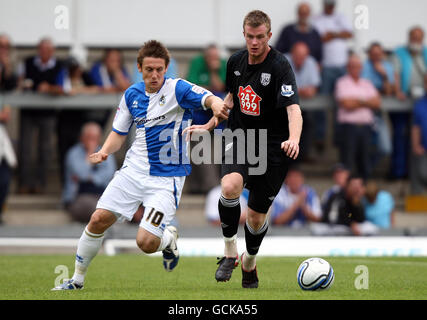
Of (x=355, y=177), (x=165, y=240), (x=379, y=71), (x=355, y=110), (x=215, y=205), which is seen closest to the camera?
(x=165, y=240)

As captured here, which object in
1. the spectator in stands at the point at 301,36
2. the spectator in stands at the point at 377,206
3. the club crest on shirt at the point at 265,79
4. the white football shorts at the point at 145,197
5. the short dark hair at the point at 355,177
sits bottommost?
the spectator in stands at the point at 377,206

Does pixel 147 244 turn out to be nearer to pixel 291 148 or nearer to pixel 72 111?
pixel 291 148

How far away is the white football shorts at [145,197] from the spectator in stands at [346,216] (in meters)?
5.94

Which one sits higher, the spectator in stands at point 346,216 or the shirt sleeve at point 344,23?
the shirt sleeve at point 344,23

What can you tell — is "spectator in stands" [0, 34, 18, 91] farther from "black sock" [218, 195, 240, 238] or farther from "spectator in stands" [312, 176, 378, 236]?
"black sock" [218, 195, 240, 238]

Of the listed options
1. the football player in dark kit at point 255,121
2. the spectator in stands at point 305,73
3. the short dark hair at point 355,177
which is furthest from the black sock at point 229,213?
the spectator in stands at point 305,73

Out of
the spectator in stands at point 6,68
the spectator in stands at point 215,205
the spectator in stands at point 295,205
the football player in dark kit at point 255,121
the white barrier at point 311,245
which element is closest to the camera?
the football player in dark kit at point 255,121

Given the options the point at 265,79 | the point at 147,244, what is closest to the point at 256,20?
the point at 265,79

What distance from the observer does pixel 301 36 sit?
49.7ft

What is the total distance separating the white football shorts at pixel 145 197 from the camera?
26.5 ft

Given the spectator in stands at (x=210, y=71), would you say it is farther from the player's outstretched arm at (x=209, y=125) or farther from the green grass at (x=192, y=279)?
the player's outstretched arm at (x=209, y=125)

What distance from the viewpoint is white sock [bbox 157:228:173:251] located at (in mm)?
8484

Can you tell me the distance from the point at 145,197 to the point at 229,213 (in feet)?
2.70

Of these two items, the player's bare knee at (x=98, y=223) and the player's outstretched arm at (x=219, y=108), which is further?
the player's bare knee at (x=98, y=223)
